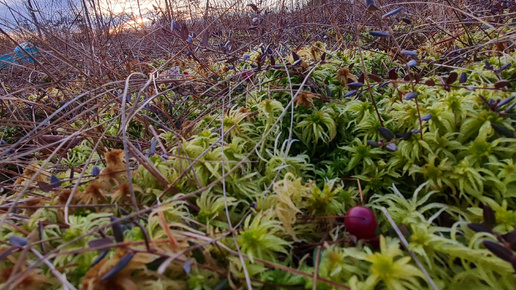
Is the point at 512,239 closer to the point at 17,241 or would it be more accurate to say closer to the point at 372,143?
the point at 372,143

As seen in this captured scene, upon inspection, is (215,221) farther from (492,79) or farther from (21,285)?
(492,79)

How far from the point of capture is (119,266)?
0.73 meters

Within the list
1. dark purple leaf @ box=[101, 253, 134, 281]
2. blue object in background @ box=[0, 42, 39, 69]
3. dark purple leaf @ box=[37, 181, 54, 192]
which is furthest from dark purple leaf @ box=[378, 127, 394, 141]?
blue object in background @ box=[0, 42, 39, 69]

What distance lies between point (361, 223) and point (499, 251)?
1.16 feet

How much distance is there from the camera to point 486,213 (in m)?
0.92

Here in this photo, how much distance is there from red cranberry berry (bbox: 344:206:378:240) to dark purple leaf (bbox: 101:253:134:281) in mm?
673

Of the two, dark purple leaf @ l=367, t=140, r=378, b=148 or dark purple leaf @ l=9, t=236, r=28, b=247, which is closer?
dark purple leaf @ l=9, t=236, r=28, b=247

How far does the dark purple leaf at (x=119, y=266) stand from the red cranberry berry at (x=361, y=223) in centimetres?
67

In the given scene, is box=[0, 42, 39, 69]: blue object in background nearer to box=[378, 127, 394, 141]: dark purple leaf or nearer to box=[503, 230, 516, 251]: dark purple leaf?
box=[378, 127, 394, 141]: dark purple leaf

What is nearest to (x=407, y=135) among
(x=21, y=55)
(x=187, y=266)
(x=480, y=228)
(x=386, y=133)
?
(x=386, y=133)

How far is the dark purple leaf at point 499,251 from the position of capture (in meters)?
Result: 0.77

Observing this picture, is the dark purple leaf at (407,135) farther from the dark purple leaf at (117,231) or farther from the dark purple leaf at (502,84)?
the dark purple leaf at (117,231)

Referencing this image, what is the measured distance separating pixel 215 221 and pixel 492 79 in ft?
5.87

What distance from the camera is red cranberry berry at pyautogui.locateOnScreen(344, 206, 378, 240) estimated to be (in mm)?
951
